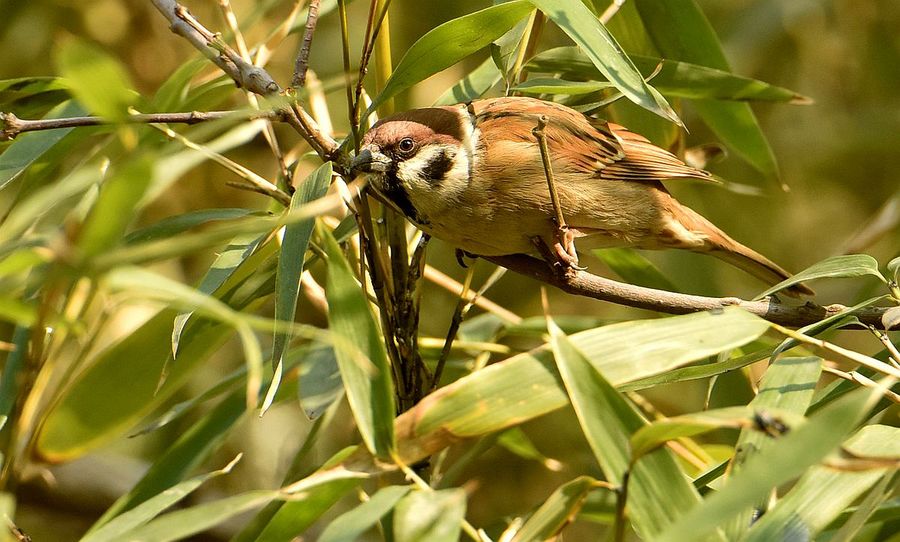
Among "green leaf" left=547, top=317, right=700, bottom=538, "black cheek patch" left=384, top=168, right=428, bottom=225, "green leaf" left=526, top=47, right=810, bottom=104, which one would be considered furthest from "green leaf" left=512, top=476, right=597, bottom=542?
"green leaf" left=526, top=47, right=810, bottom=104

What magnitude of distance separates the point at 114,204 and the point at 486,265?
9.61 ft

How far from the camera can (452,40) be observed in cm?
181

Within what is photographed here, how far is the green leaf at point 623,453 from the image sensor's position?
1.39 m

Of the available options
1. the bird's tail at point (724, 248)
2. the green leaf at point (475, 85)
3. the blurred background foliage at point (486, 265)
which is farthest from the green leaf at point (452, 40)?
the blurred background foliage at point (486, 265)

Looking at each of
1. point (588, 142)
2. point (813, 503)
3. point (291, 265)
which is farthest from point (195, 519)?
point (588, 142)

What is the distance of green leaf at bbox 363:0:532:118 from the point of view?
1779 millimetres

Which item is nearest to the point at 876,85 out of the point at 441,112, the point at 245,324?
the point at 441,112

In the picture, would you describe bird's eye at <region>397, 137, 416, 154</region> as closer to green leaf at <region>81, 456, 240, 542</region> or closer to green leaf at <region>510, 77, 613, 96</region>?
green leaf at <region>510, 77, 613, 96</region>

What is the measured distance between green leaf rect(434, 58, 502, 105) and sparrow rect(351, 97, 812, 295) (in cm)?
4

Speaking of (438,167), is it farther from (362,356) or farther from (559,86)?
(362,356)

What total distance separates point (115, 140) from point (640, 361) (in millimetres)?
1379

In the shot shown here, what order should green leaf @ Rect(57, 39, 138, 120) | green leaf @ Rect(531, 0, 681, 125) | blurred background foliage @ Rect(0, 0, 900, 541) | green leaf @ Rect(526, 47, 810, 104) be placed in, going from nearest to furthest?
1. green leaf @ Rect(57, 39, 138, 120)
2. green leaf @ Rect(531, 0, 681, 125)
3. green leaf @ Rect(526, 47, 810, 104)
4. blurred background foliage @ Rect(0, 0, 900, 541)

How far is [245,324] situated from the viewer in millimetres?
1104

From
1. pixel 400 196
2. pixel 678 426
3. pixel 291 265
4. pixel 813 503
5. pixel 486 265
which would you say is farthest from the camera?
pixel 486 265
